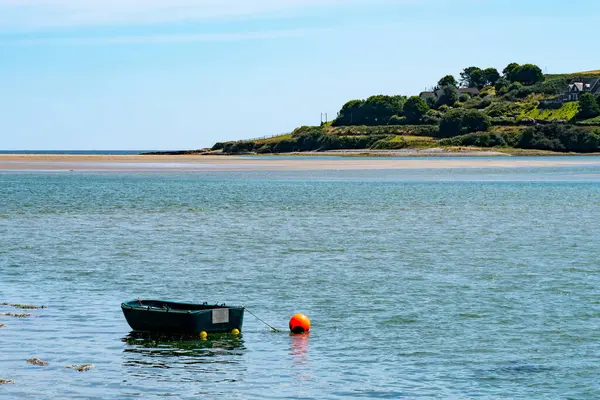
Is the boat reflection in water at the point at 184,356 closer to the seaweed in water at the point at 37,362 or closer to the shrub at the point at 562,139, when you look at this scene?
the seaweed in water at the point at 37,362

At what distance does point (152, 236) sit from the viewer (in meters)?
45.8

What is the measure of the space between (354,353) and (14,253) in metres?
21.8

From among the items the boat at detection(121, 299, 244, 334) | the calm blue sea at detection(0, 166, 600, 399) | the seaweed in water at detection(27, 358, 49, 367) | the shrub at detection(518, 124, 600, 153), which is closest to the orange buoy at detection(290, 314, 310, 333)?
the calm blue sea at detection(0, 166, 600, 399)

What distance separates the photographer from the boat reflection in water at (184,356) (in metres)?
19.1

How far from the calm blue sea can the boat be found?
0.36 meters

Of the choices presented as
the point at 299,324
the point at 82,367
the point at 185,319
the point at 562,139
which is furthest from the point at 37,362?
the point at 562,139

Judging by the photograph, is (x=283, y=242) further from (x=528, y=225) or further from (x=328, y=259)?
(x=528, y=225)

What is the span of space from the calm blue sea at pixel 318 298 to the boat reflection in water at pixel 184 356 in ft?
0.21

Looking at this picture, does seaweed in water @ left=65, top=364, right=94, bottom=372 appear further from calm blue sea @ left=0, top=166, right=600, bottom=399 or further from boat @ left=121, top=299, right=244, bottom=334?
boat @ left=121, top=299, right=244, bottom=334

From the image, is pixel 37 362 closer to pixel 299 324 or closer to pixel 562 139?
pixel 299 324

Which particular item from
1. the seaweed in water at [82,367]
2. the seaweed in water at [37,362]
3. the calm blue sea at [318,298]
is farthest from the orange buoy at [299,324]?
the seaweed in water at [37,362]

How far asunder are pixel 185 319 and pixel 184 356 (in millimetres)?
1539

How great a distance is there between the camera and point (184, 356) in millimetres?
20625

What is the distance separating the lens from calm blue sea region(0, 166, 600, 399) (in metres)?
18.5
